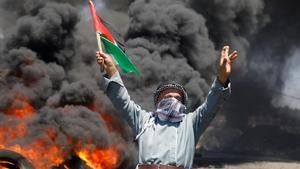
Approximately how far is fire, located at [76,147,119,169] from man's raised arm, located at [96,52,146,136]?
1230 cm

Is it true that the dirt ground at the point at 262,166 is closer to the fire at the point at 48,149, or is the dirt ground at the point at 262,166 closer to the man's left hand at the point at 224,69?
the fire at the point at 48,149

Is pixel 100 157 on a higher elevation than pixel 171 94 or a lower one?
lower

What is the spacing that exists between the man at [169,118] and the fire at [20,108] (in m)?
14.1

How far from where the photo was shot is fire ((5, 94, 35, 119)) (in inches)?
676

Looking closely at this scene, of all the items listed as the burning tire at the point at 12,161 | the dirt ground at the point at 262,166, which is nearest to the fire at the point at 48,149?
the burning tire at the point at 12,161

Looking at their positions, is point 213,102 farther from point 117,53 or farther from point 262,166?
point 262,166

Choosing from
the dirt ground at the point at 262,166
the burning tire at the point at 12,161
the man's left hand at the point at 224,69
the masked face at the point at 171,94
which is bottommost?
the dirt ground at the point at 262,166

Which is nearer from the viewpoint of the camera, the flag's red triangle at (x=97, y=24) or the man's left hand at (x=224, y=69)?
the man's left hand at (x=224, y=69)

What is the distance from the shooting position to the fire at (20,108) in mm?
17172

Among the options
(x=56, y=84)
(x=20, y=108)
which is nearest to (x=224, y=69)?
(x=20, y=108)

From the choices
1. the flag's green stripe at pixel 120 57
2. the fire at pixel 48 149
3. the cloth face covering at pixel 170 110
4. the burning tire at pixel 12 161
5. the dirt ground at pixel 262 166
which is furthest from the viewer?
the dirt ground at pixel 262 166

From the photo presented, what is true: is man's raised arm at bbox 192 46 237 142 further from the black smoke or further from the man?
the black smoke

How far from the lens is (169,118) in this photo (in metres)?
3.56

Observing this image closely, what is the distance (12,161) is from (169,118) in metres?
7.21
